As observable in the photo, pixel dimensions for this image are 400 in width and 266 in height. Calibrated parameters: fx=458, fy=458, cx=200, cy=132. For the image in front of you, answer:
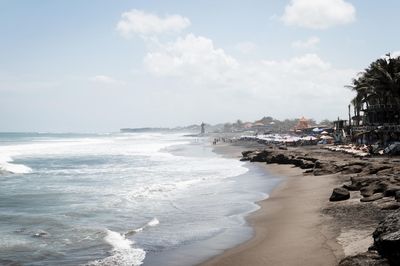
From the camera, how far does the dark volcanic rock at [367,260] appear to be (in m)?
8.95

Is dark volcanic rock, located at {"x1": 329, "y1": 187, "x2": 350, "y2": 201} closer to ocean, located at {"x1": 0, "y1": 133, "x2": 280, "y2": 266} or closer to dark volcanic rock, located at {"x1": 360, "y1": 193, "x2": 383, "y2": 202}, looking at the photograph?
dark volcanic rock, located at {"x1": 360, "y1": 193, "x2": 383, "y2": 202}

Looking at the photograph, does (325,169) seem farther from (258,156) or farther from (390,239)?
(390,239)

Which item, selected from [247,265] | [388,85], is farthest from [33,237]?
[388,85]

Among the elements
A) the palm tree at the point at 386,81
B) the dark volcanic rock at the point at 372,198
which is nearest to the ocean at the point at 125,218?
the dark volcanic rock at the point at 372,198

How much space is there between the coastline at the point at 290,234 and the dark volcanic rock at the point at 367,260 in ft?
3.81

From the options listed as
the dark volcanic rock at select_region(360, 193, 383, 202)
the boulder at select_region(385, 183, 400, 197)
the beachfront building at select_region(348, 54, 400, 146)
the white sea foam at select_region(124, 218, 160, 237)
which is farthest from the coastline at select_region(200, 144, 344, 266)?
the beachfront building at select_region(348, 54, 400, 146)

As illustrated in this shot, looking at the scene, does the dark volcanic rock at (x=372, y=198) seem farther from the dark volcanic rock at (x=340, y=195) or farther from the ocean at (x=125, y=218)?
the ocean at (x=125, y=218)

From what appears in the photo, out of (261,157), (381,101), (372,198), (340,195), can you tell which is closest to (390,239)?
(372,198)

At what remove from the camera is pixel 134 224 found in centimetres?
1703

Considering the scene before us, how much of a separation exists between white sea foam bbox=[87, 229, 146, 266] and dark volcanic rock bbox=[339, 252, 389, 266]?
537cm

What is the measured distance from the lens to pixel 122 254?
13.0 meters

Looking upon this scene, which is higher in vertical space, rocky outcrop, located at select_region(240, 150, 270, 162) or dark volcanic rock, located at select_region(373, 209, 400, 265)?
dark volcanic rock, located at select_region(373, 209, 400, 265)

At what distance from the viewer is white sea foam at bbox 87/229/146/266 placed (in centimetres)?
1213

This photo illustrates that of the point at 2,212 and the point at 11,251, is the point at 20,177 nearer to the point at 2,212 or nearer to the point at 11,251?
the point at 2,212
